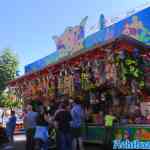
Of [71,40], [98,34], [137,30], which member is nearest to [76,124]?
[137,30]

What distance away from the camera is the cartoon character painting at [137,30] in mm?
15008

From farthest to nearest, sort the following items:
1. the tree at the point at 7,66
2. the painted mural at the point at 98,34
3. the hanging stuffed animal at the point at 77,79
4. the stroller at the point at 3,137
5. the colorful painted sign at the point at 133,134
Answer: the tree at the point at 7,66 < the stroller at the point at 3,137 < the hanging stuffed animal at the point at 77,79 < the painted mural at the point at 98,34 < the colorful painted sign at the point at 133,134

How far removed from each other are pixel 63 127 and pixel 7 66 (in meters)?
31.3

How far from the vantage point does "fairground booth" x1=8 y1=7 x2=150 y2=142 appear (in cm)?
1280

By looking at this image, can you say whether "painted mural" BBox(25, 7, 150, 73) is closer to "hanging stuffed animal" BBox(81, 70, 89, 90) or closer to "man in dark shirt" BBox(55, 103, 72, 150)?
"hanging stuffed animal" BBox(81, 70, 89, 90)

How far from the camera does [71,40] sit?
72.4ft

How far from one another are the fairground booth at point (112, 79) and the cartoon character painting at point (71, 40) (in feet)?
8.14

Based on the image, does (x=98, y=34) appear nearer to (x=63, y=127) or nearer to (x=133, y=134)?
(x=63, y=127)

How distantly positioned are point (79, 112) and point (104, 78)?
58.1 inches

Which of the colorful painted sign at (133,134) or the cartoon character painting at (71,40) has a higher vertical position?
the cartoon character painting at (71,40)

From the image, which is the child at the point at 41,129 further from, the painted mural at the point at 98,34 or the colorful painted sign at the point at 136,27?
the colorful painted sign at the point at 136,27
